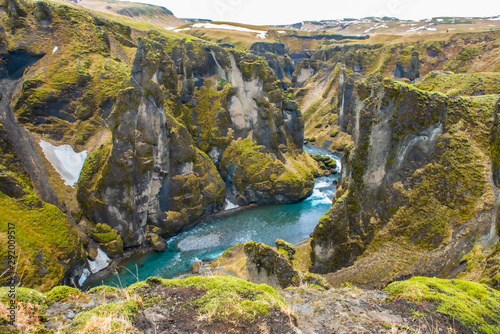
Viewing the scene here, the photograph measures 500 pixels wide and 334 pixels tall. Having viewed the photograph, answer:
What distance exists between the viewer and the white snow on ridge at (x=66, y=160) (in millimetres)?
35562

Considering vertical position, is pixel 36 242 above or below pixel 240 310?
below

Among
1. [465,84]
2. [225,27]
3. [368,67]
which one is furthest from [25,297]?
[225,27]

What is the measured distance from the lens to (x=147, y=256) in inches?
1319

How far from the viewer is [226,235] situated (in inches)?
1460

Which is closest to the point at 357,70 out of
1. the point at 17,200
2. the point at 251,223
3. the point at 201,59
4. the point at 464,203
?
the point at 201,59

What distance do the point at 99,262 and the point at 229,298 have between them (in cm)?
2972

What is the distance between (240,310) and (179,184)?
112 ft

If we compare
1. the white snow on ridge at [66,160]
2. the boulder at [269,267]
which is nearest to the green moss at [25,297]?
the boulder at [269,267]

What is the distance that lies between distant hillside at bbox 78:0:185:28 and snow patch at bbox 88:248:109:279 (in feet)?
526

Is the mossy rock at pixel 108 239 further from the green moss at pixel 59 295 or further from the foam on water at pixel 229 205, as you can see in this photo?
the green moss at pixel 59 295

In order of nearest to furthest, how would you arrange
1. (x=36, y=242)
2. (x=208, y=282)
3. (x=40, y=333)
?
(x=40, y=333), (x=208, y=282), (x=36, y=242)

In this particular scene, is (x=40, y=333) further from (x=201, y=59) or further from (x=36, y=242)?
(x=201, y=59)

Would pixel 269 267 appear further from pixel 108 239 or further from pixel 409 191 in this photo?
pixel 108 239

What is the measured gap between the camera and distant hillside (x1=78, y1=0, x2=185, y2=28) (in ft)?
519
